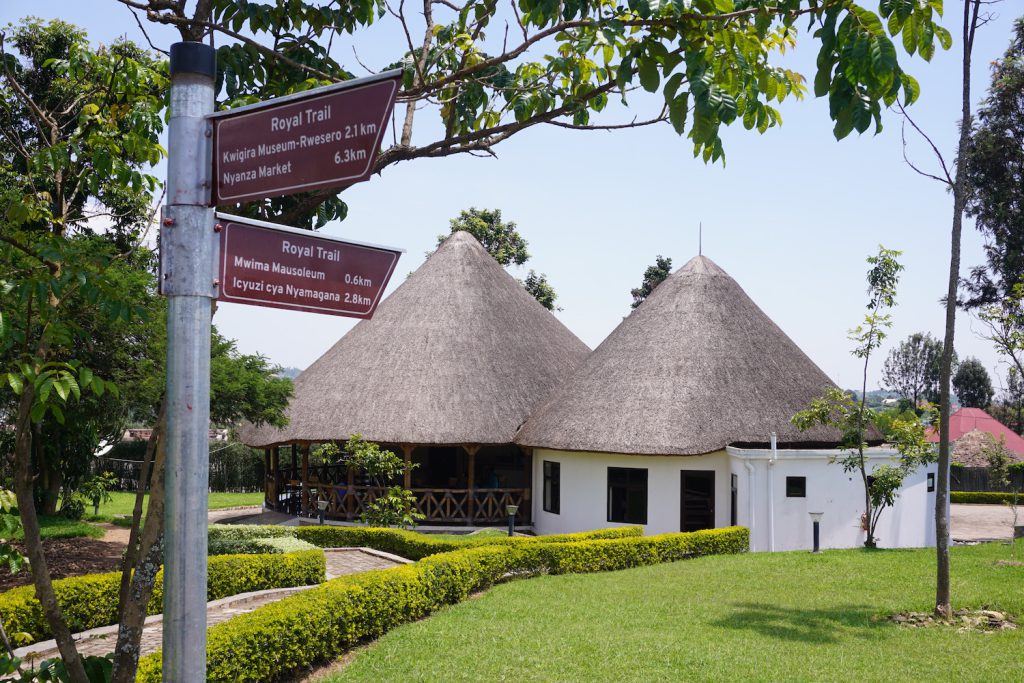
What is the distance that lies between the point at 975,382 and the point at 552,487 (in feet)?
199

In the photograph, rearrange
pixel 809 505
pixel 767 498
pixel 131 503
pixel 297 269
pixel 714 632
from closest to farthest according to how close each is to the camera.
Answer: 1. pixel 297 269
2. pixel 714 632
3. pixel 767 498
4. pixel 809 505
5. pixel 131 503

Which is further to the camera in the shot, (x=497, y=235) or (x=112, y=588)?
(x=497, y=235)

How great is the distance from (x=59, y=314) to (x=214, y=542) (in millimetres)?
11925

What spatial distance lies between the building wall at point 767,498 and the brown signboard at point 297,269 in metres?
17.5

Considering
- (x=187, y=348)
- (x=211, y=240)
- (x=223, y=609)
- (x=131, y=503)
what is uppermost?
(x=211, y=240)

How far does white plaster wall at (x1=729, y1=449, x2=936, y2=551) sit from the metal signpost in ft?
58.3

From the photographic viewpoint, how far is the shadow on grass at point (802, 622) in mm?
10250

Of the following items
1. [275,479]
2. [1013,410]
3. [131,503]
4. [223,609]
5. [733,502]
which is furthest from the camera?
[1013,410]

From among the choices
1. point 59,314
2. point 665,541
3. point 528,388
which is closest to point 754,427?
point 665,541

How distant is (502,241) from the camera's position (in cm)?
4547

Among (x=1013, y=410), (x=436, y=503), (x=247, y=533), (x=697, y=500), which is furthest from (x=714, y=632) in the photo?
(x=1013, y=410)

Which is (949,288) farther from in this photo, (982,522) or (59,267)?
(982,522)

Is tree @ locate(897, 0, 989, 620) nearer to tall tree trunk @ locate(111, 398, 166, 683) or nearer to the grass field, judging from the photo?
tall tree trunk @ locate(111, 398, 166, 683)

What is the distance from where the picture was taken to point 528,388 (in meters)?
24.5
